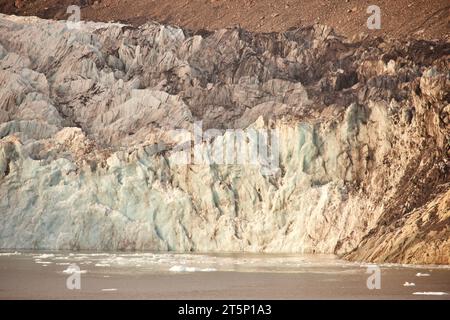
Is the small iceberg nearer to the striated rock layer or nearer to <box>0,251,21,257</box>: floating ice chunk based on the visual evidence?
the striated rock layer

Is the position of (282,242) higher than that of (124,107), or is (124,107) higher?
(124,107)

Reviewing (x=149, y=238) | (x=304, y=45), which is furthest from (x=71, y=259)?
(x=304, y=45)

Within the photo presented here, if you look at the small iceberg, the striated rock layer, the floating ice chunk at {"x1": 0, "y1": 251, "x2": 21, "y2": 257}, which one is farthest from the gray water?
the striated rock layer

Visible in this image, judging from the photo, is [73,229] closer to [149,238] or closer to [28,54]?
[149,238]

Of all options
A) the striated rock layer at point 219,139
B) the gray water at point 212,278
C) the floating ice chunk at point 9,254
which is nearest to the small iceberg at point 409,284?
the gray water at point 212,278

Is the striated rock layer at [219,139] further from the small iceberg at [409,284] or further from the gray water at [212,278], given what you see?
the small iceberg at [409,284]

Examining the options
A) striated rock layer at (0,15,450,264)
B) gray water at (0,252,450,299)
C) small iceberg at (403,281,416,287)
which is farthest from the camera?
striated rock layer at (0,15,450,264)

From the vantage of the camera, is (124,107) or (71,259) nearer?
(71,259)

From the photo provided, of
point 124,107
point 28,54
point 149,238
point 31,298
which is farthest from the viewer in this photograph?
point 28,54

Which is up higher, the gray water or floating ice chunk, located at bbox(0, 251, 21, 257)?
the gray water

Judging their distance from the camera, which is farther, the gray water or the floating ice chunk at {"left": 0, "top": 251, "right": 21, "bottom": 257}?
the floating ice chunk at {"left": 0, "top": 251, "right": 21, "bottom": 257}
